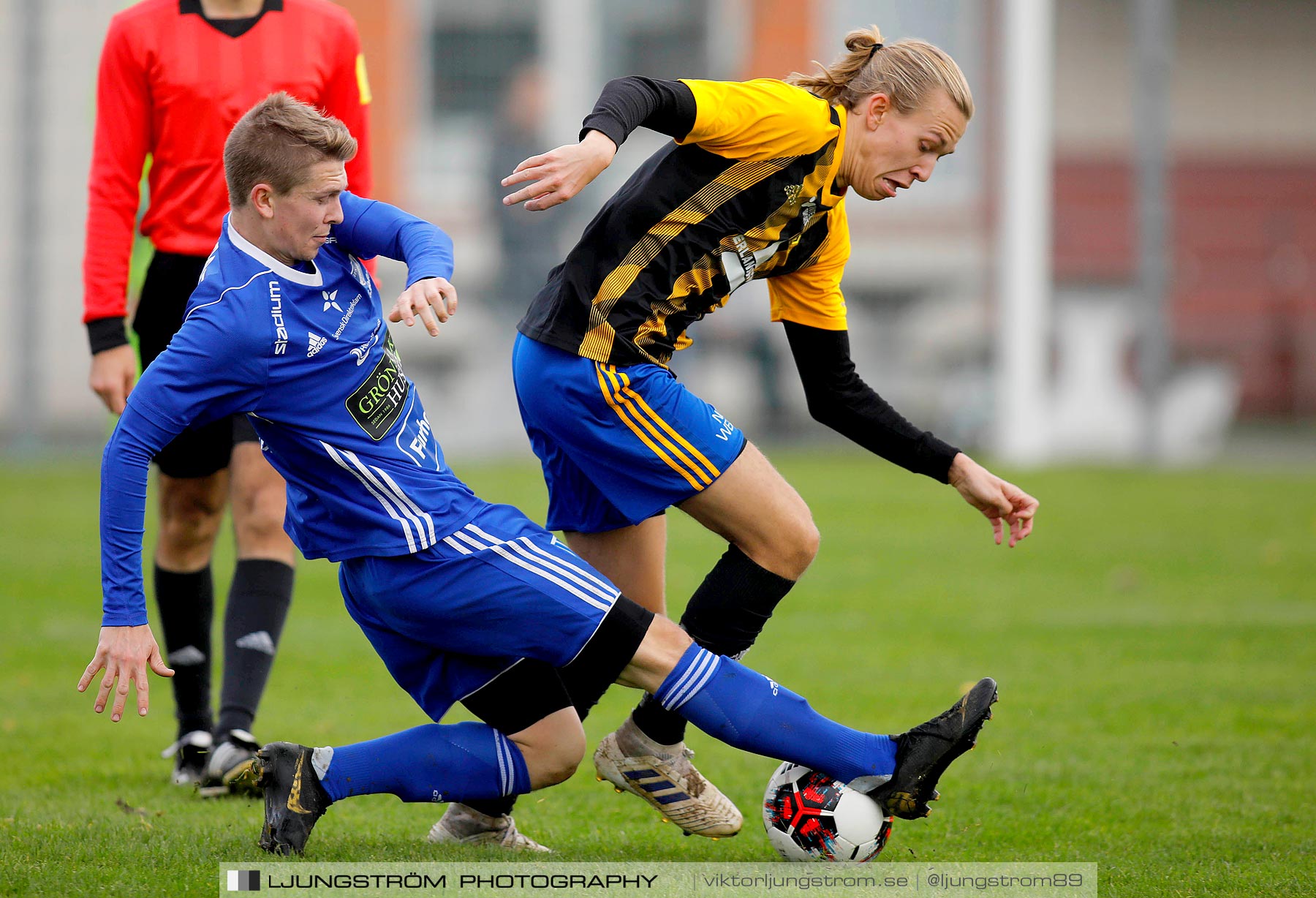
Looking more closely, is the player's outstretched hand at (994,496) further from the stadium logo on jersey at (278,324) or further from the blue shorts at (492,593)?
the stadium logo on jersey at (278,324)

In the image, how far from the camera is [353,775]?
308cm

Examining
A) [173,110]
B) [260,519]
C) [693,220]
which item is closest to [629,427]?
[693,220]

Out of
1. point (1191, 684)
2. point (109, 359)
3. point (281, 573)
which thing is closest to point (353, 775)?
point (281, 573)

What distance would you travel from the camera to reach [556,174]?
2.79m

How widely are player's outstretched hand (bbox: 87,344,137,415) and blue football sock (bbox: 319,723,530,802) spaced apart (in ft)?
4.27

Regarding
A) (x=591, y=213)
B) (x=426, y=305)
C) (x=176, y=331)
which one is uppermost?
(x=426, y=305)

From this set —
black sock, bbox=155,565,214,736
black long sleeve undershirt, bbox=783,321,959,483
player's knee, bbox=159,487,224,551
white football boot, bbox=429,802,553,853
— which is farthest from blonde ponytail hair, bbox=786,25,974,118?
black sock, bbox=155,565,214,736

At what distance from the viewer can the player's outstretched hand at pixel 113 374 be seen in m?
3.84

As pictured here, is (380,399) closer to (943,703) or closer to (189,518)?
(189,518)

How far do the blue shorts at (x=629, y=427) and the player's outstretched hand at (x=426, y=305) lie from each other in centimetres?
44

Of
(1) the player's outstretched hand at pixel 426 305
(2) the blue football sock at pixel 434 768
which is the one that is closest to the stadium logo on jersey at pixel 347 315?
(1) the player's outstretched hand at pixel 426 305

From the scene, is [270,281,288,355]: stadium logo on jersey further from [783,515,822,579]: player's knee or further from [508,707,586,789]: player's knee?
[783,515,822,579]: player's knee

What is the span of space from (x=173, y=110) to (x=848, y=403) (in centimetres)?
192

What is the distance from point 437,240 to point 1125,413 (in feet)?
35.1
